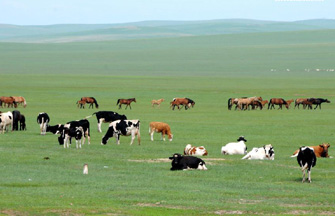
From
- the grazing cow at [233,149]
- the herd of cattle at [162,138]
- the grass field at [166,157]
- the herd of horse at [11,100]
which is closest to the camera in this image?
the grass field at [166,157]

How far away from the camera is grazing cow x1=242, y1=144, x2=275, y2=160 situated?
78.3ft

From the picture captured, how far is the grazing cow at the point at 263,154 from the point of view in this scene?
23875 millimetres

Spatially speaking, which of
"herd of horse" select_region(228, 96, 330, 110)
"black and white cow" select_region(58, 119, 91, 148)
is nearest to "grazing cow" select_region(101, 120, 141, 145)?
"black and white cow" select_region(58, 119, 91, 148)

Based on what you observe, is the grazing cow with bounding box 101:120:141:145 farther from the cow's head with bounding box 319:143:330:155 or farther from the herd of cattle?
the cow's head with bounding box 319:143:330:155

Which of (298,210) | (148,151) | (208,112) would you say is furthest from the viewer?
(208,112)

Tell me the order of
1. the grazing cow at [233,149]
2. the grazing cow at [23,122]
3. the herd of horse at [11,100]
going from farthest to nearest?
the herd of horse at [11,100]
the grazing cow at [23,122]
the grazing cow at [233,149]

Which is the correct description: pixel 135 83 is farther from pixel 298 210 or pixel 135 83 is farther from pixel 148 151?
pixel 298 210

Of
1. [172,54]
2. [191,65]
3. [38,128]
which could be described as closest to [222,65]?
[191,65]

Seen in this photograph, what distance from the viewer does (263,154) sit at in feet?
78.5

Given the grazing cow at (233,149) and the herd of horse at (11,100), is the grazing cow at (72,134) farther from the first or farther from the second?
the herd of horse at (11,100)

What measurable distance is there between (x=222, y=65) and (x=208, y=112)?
72198 millimetres

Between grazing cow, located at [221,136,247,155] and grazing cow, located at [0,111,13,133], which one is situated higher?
grazing cow, located at [0,111,13,133]

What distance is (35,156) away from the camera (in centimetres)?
2364

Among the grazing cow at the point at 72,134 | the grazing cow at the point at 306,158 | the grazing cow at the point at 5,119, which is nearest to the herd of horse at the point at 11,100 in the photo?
the grazing cow at the point at 5,119
